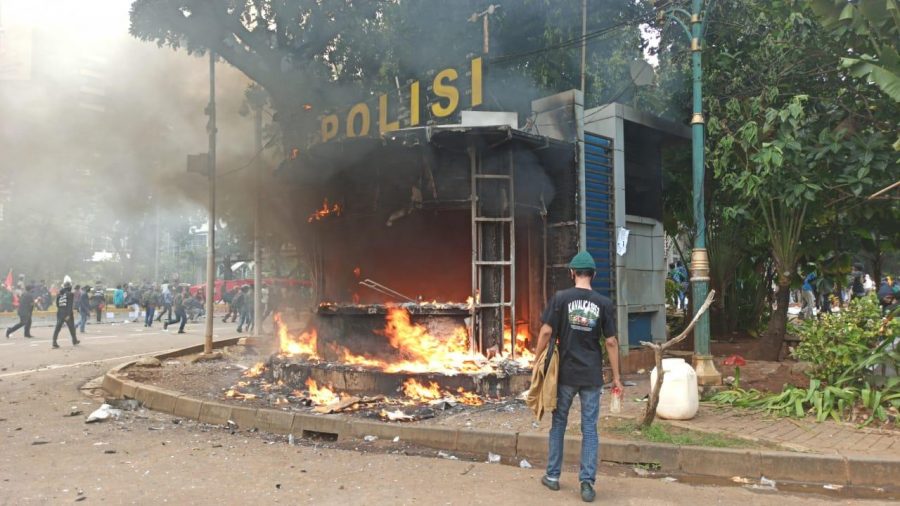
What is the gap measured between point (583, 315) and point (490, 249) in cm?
468

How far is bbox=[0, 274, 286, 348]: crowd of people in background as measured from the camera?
16.1 m

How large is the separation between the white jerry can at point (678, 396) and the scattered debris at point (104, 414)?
654 centimetres

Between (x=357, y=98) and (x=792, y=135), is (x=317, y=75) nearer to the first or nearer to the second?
(x=357, y=98)

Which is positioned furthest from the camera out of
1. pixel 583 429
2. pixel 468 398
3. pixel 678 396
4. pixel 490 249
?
pixel 490 249

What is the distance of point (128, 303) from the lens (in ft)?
108

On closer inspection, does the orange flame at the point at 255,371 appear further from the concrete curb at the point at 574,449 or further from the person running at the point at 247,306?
the person running at the point at 247,306

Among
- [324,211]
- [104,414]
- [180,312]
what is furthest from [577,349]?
[180,312]

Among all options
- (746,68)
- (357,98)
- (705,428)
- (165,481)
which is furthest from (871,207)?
(357,98)

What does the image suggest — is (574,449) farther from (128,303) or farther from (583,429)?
(128,303)

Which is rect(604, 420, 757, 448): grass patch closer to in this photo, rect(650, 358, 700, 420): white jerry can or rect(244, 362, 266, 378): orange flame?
rect(650, 358, 700, 420): white jerry can

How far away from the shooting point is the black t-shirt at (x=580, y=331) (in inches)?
181

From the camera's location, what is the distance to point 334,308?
975cm

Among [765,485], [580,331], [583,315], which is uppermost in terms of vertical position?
[583,315]

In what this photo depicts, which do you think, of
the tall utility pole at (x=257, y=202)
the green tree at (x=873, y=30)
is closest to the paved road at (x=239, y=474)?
the green tree at (x=873, y=30)
